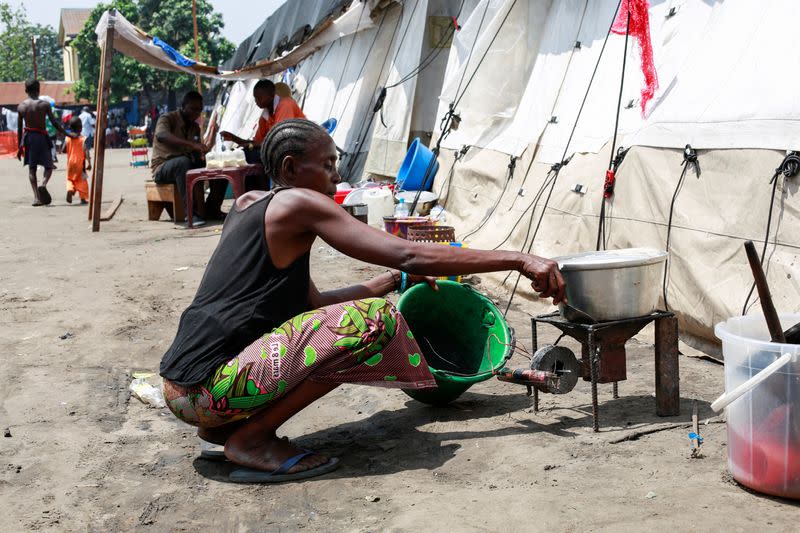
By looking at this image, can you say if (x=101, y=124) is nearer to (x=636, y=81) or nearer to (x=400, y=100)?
(x=400, y=100)

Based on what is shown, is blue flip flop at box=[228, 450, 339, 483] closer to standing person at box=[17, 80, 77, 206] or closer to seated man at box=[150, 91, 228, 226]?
seated man at box=[150, 91, 228, 226]

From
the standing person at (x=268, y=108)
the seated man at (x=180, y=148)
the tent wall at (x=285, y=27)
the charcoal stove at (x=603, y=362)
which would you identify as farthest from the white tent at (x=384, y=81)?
the charcoal stove at (x=603, y=362)

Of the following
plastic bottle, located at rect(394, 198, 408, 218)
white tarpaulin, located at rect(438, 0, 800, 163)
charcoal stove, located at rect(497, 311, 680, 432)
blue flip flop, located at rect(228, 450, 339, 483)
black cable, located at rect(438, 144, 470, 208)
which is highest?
white tarpaulin, located at rect(438, 0, 800, 163)

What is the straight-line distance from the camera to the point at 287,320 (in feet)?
9.86

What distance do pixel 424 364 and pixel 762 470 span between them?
3.70 ft

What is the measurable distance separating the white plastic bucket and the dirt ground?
0.25ft

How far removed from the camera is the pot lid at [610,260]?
298cm

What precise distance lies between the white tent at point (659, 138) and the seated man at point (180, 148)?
3.64m

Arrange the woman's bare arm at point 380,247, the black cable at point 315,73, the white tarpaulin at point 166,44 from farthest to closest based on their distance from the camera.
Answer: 1. the black cable at point 315,73
2. the white tarpaulin at point 166,44
3. the woman's bare arm at point 380,247

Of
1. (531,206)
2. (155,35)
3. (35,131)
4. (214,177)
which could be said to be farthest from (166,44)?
(155,35)

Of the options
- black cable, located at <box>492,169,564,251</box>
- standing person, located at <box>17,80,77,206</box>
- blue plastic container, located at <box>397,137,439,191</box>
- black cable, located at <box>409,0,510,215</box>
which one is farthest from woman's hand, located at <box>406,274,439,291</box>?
standing person, located at <box>17,80,77,206</box>

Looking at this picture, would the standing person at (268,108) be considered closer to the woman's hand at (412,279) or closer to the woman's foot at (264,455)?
the woman's hand at (412,279)

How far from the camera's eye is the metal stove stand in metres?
3.15

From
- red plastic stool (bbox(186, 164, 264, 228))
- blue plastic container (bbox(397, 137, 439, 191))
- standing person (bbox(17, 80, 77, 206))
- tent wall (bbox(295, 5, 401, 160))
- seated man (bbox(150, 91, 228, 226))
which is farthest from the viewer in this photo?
standing person (bbox(17, 80, 77, 206))
